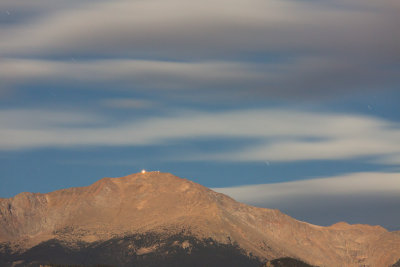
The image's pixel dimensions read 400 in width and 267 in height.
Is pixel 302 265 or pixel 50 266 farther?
pixel 50 266

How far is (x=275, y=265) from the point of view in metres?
134

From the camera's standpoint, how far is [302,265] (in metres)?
133

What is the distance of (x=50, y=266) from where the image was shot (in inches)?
6924

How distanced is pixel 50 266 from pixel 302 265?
6988 centimetres

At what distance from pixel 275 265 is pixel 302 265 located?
4.87m

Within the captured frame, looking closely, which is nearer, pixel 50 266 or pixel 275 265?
pixel 275 265

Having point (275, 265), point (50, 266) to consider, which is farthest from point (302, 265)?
point (50, 266)

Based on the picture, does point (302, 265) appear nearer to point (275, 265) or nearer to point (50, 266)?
point (275, 265)

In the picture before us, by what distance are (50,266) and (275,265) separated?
6570 cm
